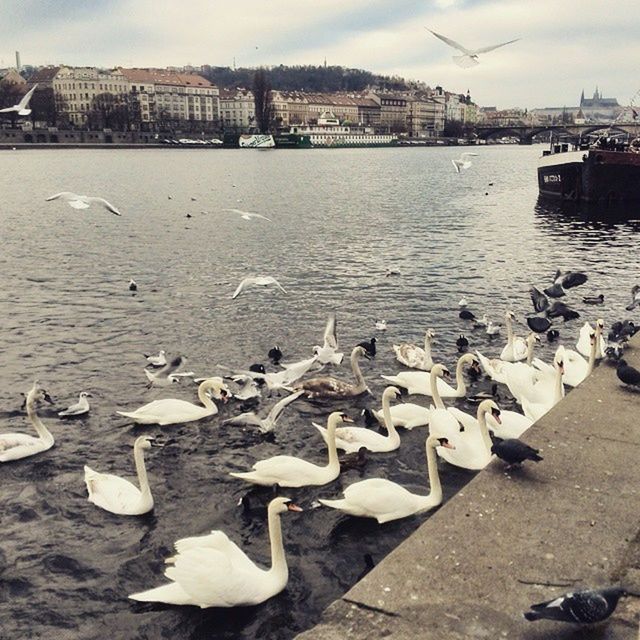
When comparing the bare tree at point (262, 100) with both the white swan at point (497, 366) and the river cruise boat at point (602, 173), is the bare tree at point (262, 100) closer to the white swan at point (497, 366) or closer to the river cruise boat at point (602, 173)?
the river cruise boat at point (602, 173)

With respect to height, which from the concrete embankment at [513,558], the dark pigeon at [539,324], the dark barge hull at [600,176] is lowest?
the dark pigeon at [539,324]

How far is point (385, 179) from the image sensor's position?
7769cm

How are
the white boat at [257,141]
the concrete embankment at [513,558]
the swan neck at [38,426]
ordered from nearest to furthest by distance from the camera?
1. the concrete embankment at [513,558]
2. the swan neck at [38,426]
3. the white boat at [257,141]

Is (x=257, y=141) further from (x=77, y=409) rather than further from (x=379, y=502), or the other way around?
(x=379, y=502)

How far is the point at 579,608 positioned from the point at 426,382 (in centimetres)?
808

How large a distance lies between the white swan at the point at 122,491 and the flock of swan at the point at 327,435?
0.04ft

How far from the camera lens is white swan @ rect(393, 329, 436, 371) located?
1374cm

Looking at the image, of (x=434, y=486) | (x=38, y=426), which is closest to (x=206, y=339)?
(x=38, y=426)

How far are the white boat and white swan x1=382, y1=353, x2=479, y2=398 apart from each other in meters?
158

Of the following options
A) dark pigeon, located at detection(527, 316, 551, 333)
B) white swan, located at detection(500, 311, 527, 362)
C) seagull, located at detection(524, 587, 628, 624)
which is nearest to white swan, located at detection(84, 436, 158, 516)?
seagull, located at detection(524, 587, 628, 624)

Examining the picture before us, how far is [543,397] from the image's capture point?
11.0 m

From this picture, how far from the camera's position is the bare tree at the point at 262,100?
161 meters

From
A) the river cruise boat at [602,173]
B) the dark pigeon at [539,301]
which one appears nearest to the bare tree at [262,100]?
the river cruise boat at [602,173]

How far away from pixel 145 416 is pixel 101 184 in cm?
5887
